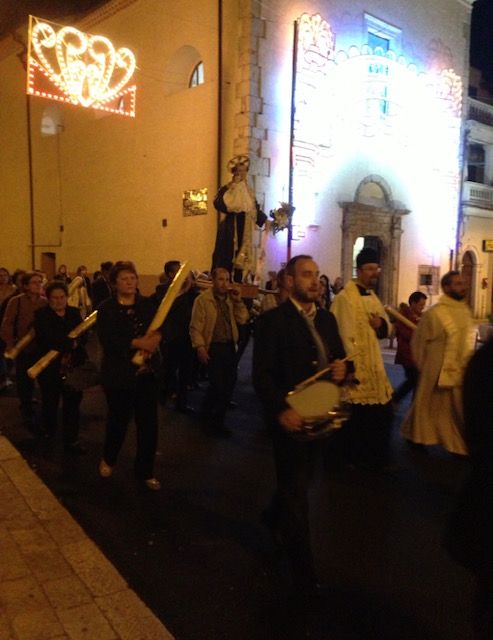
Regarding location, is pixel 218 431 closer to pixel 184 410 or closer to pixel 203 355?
pixel 203 355

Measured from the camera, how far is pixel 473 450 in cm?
197

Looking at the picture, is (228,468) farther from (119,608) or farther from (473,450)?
(473,450)

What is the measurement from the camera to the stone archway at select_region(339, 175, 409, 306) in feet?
54.9

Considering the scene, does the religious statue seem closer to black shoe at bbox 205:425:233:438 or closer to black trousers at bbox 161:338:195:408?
black trousers at bbox 161:338:195:408

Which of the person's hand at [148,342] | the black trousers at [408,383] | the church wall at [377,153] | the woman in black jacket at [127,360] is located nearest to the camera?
the person's hand at [148,342]

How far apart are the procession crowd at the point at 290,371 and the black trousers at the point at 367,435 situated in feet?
0.04

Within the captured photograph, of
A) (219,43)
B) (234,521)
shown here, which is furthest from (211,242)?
(234,521)

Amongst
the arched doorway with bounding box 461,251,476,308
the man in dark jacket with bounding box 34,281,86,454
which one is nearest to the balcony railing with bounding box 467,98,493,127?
the arched doorway with bounding box 461,251,476,308

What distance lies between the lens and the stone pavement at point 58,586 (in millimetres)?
2990

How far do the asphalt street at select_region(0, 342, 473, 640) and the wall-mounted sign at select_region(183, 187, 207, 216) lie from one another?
975 cm

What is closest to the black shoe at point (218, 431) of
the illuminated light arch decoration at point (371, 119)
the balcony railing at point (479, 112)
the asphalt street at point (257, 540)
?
the asphalt street at point (257, 540)

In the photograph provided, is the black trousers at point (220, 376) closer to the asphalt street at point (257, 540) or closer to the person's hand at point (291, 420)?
the asphalt street at point (257, 540)

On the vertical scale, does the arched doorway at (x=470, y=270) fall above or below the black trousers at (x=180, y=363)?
above

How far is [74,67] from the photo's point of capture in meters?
11.1
